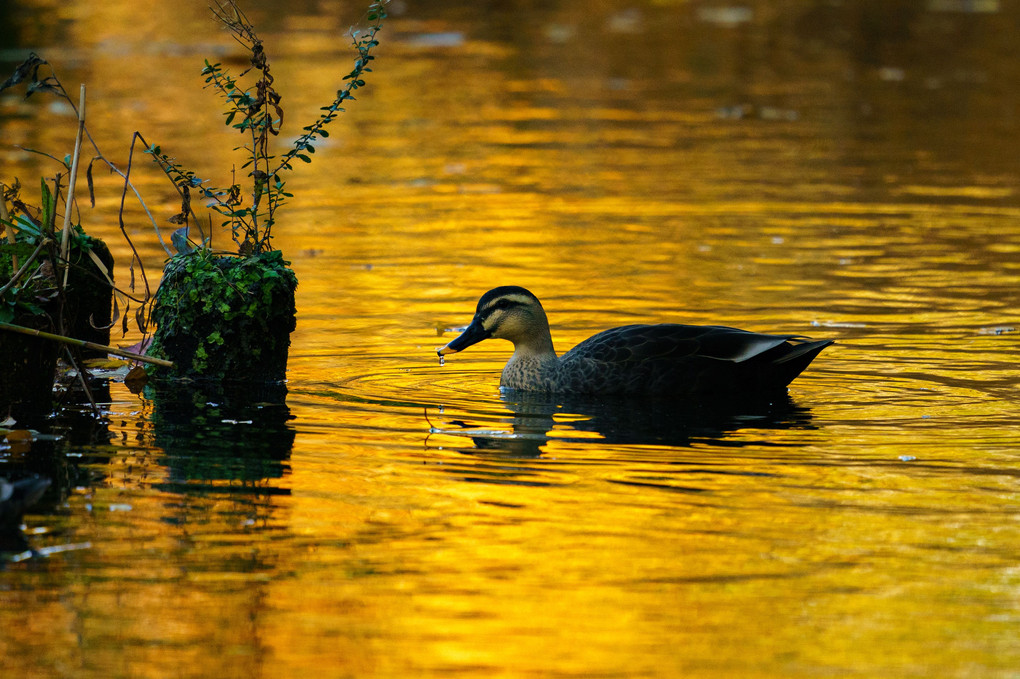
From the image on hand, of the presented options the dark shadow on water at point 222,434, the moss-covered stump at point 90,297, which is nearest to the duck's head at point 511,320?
the dark shadow on water at point 222,434

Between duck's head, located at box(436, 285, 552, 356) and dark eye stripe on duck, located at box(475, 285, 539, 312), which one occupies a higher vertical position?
dark eye stripe on duck, located at box(475, 285, 539, 312)

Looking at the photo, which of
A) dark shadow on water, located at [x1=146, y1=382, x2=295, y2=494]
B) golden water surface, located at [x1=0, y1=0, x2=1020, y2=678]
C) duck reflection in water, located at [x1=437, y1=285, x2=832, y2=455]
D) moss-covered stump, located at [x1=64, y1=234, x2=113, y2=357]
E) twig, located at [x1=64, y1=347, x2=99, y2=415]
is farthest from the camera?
moss-covered stump, located at [x1=64, y1=234, x2=113, y2=357]

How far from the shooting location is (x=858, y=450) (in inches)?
351

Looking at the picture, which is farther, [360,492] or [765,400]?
[765,400]

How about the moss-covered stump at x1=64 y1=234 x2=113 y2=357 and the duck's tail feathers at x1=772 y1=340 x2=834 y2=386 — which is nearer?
the duck's tail feathers at x1=772 y1=340 x2=834 y2=386

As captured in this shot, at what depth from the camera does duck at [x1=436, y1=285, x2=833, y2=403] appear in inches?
407

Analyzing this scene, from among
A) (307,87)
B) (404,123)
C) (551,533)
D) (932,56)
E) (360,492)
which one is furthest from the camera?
(932,56)

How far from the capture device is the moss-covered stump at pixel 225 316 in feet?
35.0

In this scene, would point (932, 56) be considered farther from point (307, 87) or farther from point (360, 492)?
point (360, 492)

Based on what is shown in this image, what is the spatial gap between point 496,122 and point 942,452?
55.7ft

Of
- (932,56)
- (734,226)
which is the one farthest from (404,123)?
(932,56)

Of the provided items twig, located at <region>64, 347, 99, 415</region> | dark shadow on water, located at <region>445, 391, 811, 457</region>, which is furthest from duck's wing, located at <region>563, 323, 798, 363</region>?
twig, located at <region>64, 347, 99, 415</region>

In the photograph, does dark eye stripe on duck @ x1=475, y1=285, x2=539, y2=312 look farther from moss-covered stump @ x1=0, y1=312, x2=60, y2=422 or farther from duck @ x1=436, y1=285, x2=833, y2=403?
moss-covered stump @ x1=0, y1=312, x2=60, y2=422

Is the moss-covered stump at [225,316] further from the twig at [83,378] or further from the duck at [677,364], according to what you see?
the duck at [677,364]
